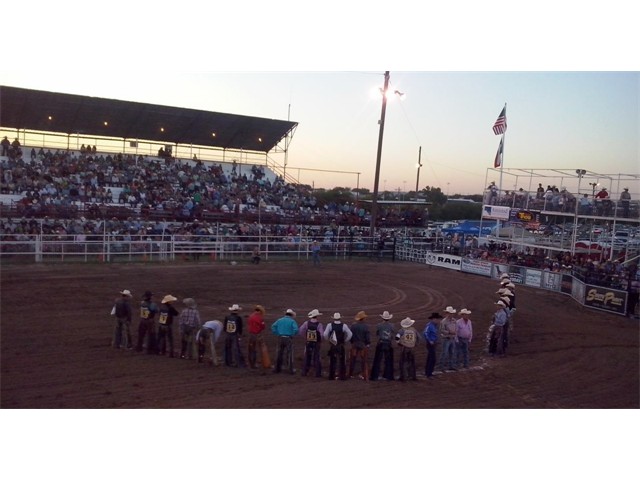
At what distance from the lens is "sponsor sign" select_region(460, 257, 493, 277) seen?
2503 centimetres

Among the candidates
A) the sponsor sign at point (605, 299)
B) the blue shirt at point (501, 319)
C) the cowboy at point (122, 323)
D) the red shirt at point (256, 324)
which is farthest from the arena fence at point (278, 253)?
the red shirt at point (256, 324)

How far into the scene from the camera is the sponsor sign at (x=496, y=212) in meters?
25.5

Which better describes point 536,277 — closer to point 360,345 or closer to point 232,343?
point 360,345

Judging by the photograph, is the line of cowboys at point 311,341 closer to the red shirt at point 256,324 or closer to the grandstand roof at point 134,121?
the red shirt at point 256,324

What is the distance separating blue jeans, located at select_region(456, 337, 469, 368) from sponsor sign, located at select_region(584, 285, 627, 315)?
9446 mm

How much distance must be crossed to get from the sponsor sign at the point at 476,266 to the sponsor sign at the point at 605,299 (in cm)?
609

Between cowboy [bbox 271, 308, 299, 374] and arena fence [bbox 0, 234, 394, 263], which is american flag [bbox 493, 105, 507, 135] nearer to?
arena fence [bbox 0, 234, 394, 263]

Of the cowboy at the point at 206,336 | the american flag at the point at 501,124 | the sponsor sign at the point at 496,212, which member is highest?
the american flag at the point at 501,124

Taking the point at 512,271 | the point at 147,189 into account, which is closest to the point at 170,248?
the point at 147,189

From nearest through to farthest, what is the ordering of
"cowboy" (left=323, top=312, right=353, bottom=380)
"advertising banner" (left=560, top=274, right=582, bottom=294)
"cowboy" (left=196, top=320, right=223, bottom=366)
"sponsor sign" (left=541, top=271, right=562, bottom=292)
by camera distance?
"cowboy" (left=323, top=312, right=353, bottom=380)
"cowboy" (left=196, top=320, right=223, bottom=366)
"advertising banner" (left=560, top=274, right=582, bottom=294)
"sponsor sign" (left=541, top=271, right=562, bottom=292)

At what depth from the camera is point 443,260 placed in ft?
89.7

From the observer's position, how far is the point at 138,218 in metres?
27.1

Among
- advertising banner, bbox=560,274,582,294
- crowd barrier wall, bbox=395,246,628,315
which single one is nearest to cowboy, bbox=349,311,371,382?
crowd barrier wall, bbox=395,246,628,315

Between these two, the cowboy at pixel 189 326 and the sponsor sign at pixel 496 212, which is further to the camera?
the sponsor sign at pixel 496 212
